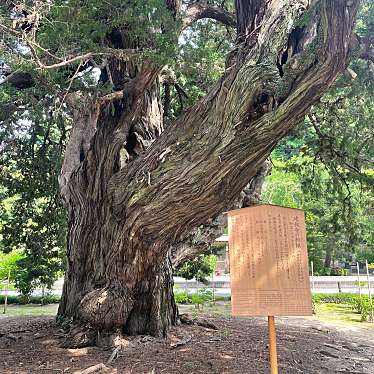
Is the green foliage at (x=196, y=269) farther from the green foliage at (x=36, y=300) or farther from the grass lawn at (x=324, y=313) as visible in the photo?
the green foliage at (x=36, y=300)

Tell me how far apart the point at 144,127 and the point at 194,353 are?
9.97 feet

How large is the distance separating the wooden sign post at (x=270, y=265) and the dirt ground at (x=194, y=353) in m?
1.23

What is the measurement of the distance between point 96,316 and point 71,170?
2041mm

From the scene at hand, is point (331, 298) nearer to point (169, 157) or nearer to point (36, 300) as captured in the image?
point (36, 300)

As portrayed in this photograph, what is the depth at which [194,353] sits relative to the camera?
4.20m

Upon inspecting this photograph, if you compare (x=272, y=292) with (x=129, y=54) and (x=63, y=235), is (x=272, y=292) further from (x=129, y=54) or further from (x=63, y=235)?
(x=63, y=235)

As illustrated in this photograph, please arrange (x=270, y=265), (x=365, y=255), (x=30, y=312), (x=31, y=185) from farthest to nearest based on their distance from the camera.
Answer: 1. (x=365, y=255)
2. (x=30, y=312)
3. (x=31, y=185)
4. (x=270, y=265)

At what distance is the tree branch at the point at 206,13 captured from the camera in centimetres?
608

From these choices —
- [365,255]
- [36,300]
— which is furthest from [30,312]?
[365,255]

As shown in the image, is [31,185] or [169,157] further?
[31,185]

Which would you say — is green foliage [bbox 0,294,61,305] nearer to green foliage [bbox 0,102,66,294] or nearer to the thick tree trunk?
green foliage [bbox 0,102,66,294]

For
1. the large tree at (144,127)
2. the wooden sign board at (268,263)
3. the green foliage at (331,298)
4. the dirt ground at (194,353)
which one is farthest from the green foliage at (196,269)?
the wooden sign board at (268,263)

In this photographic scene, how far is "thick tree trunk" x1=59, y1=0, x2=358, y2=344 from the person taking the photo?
11.8ft

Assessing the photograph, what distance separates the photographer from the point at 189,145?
397cm
